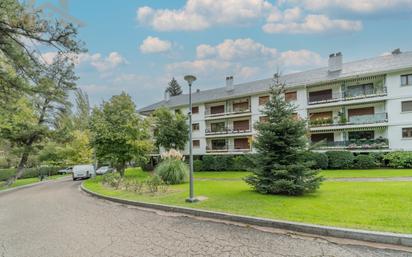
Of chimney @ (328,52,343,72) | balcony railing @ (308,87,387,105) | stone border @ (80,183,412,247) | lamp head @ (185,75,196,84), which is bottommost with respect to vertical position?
stone border @ (80,183,412,247)

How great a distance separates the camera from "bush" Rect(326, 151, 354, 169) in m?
19.7

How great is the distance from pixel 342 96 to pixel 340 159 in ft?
22.2

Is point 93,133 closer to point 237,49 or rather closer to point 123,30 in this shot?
point 123,30

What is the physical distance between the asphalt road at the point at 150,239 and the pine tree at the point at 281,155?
3.61m

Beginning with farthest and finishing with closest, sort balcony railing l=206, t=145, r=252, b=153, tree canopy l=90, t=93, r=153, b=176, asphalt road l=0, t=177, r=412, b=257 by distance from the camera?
balcony railing l=206, t=145, r=252, b=153, tree canopy l=90, t=93, r=153, b=176, asphalt road l=0, t=177, r=412, b=257

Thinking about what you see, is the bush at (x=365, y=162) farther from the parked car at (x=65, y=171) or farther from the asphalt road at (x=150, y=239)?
the parked car at (x=65, y=171)

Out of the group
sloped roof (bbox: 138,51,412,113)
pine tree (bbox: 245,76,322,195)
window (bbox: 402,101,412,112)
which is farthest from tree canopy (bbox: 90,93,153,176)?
window (bbox: 402,101,412,112)

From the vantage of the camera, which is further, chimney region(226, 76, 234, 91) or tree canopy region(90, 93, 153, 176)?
chimney region(226, 76, 234, 91)

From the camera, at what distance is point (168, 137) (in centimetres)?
2756

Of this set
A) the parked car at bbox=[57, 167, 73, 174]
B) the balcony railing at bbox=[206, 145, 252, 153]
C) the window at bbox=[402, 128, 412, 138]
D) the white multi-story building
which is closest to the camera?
the window at bbox=[402, 128, 412, 138]

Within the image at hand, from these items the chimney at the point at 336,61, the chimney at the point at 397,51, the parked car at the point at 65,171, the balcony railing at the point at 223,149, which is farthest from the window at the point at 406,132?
the parked car at the point at 65,171

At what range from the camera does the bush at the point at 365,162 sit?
1897cm

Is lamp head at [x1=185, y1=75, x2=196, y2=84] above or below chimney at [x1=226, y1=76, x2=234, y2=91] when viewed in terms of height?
below

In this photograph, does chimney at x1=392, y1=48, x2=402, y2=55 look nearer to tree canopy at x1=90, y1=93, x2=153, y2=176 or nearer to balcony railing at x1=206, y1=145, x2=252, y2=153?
balcony railing at x1=206, y1=145, x2=252, y2=153
